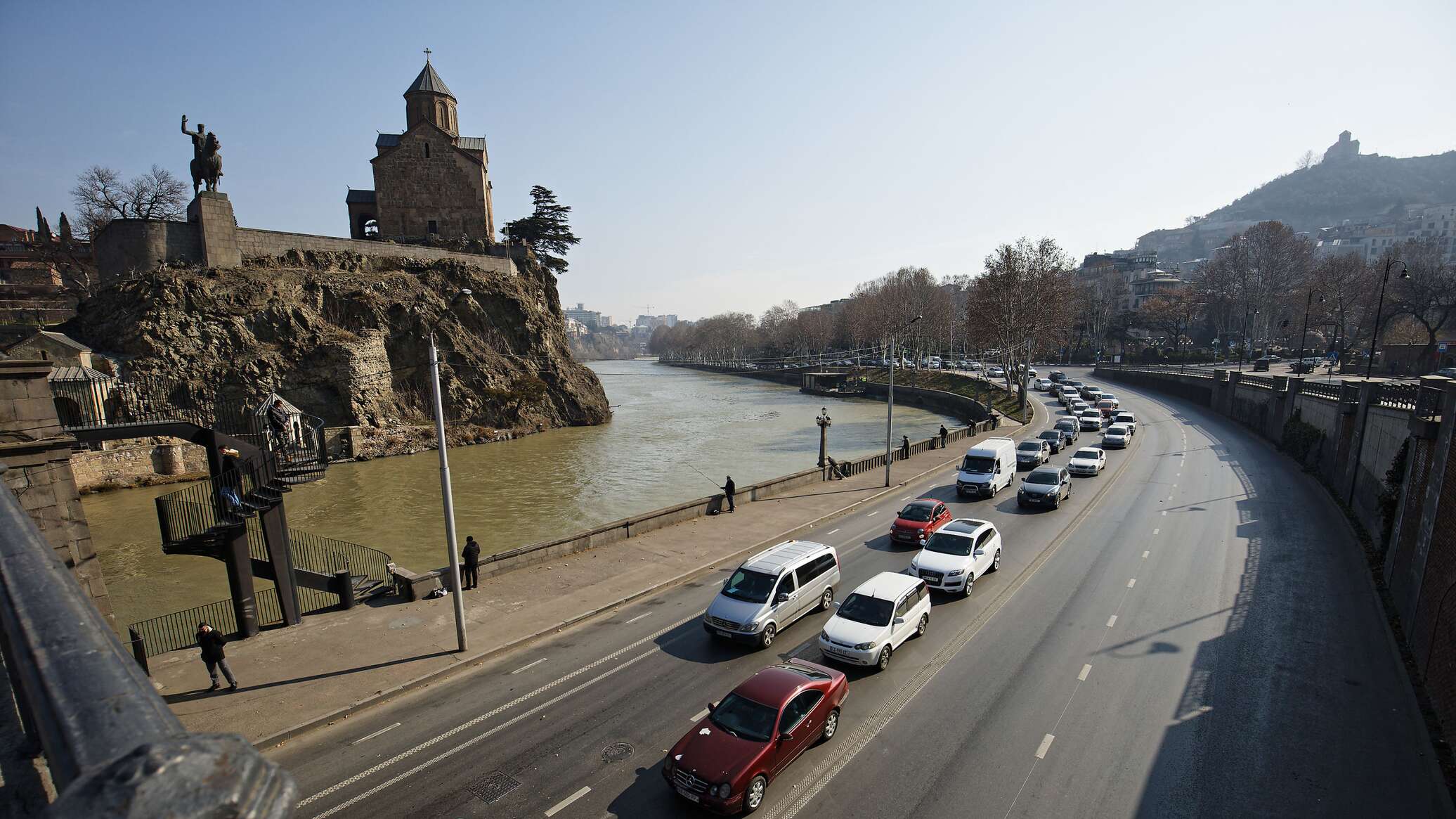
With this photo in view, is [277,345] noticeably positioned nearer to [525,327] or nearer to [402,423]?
[402,423]

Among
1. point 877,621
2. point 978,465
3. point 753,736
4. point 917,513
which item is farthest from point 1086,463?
point 753,736

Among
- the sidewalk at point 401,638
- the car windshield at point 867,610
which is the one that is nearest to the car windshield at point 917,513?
the sidewalk at point 401,638

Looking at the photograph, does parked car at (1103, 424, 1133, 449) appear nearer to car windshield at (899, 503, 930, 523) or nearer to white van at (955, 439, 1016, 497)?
white van at (955, 439, 1016, 497)

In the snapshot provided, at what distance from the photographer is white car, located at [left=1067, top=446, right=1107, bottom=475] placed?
29859 mm

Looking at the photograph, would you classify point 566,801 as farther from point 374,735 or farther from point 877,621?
point 877,621

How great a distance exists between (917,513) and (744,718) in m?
13.0

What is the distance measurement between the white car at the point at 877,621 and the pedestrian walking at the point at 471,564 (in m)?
9.76

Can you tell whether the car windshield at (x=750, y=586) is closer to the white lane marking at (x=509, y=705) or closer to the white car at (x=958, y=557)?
the white lane marking at (x=509, y=705)

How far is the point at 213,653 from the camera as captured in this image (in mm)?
12172

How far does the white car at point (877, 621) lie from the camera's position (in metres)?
12.7

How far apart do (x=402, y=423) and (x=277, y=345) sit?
9.83 m

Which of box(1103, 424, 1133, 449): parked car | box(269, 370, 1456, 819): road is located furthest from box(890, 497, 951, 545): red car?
box(1103, 424, 1133, 449): parked car

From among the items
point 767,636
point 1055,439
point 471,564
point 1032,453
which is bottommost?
point 1055,439

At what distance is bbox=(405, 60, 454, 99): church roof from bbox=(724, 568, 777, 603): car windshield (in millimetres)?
75016
